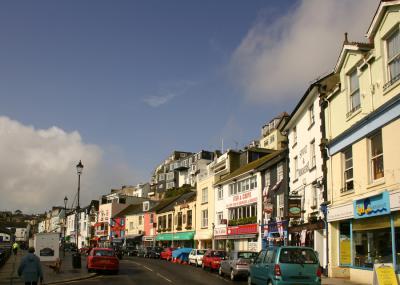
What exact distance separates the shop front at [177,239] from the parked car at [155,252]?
14.5ft

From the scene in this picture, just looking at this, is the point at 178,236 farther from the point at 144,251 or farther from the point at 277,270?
the point at 277,270

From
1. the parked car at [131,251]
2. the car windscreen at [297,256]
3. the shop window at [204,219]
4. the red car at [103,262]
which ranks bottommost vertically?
the parked car at [131,251]

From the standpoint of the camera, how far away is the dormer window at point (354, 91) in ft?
72.6

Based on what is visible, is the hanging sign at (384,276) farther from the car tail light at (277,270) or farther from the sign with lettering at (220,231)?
the sign with lettering at (220,231)

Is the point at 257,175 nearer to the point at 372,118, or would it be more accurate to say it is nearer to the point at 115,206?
the point at 372,118

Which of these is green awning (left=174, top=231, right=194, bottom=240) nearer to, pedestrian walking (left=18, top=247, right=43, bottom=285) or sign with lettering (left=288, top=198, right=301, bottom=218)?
sign with lettering (left=288, top=198, right=301, bottom=218)

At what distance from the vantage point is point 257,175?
138 ft

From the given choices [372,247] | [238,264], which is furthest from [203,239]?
[372,247]

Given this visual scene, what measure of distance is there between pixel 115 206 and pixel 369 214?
84.7 meters

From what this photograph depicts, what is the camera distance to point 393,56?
1877 cm

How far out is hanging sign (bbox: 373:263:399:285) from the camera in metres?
15.6

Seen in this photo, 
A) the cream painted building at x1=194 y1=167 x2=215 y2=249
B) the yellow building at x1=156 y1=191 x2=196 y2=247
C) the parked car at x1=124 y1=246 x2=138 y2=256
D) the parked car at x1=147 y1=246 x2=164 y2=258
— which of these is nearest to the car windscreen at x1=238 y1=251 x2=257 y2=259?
the cream painted building at x1=194 y1=167 x2=215 y2=249

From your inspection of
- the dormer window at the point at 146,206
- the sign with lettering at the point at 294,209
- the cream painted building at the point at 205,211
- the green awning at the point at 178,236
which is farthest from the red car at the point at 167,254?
the dormer window at the point at 146,206

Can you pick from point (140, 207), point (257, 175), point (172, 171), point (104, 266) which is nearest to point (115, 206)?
point (140, 207)
